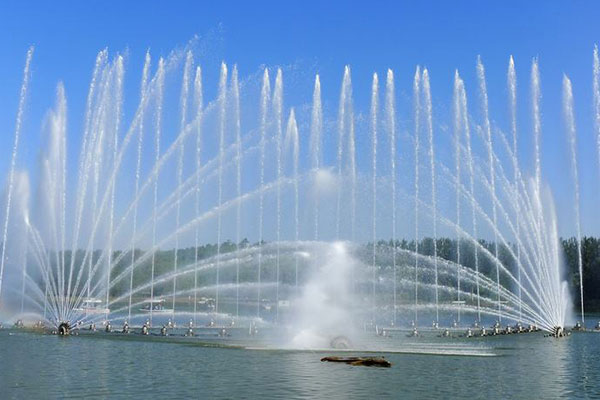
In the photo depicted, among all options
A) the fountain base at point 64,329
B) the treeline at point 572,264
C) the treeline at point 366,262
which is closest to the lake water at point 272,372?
the fountain base at point 64,329

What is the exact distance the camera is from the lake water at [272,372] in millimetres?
20984

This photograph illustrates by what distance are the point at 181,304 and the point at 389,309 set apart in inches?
2790

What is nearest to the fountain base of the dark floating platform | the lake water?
the lake water

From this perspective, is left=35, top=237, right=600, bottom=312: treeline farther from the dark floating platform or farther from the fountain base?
the dark floating platform

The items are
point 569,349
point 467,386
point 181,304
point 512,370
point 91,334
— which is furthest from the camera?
point 181,304

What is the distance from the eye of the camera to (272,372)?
25.3m

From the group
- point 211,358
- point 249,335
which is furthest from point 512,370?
point 249,335

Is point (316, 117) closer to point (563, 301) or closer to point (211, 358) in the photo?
point (563, 301)

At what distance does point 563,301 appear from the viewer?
48.9 meters

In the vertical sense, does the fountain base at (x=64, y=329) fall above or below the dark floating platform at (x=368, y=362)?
above

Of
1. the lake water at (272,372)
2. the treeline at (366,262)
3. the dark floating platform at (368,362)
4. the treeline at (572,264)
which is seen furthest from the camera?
the treeline at (572,264)

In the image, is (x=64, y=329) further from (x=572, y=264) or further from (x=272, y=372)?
(x=572, y=264)

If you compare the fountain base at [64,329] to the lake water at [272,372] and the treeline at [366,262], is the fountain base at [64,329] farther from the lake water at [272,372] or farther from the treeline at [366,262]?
the treeline at [366,262]

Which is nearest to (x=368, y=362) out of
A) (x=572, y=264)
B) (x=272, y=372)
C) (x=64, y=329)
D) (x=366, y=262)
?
(x=272, y=372)
